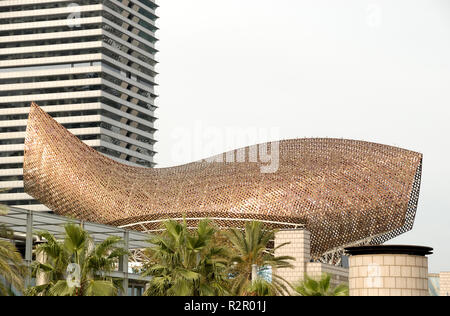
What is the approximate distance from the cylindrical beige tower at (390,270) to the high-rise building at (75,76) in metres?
124

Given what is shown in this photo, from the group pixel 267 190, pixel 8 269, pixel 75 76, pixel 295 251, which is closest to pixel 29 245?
pixel 8 269

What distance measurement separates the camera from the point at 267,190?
75.9 m

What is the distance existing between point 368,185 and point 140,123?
89762 mm

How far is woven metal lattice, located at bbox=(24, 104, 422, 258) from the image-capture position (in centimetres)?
7388

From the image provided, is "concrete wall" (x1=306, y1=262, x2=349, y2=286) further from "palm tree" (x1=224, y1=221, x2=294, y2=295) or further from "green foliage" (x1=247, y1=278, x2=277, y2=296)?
"green foliage" (x1=247, y1=278, x2=277, y2=296)

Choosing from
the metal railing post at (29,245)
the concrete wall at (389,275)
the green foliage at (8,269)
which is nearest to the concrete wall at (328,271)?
the metal railing post at (29,245)

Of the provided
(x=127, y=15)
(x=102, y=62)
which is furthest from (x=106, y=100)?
(x=127, y=15)

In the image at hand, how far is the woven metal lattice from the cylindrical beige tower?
48.0m

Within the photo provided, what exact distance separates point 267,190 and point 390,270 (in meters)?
51.0

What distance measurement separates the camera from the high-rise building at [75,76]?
14938cm

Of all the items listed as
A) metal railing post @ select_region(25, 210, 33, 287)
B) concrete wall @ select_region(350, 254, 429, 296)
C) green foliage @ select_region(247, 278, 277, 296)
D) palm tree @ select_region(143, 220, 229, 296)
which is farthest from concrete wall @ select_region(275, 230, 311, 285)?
concrete wall @ select_region(350, 254, 429, 296)

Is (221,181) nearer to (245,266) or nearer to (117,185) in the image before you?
(117,185)
